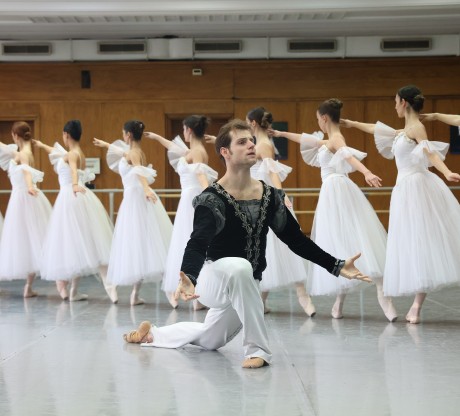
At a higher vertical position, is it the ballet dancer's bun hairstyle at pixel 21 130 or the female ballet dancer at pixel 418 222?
the ballet dancer's bun hairstyle at pixel 21 130

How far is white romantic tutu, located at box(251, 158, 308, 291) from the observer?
599cm

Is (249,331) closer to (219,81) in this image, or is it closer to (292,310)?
(292,310)

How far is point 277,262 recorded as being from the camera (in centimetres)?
605

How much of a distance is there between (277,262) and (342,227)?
0.56 m

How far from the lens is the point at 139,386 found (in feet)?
11.6

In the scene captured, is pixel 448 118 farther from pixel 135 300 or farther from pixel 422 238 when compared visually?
pixel 135 300

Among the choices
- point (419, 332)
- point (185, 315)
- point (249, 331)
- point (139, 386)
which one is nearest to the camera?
point (139, 386)

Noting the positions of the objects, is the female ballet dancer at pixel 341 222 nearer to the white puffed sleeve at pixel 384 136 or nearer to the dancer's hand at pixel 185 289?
the white puffed sleeve at pixel 384 136

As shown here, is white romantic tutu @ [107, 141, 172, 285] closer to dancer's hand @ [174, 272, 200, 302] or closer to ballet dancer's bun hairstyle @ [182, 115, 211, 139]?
ballet dancer's bun hairstyle @ [182, 115, 211, 139]

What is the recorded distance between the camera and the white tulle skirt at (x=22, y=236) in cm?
736

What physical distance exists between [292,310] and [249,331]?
2.42m

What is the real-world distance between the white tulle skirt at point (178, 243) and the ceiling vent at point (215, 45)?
5.50 m

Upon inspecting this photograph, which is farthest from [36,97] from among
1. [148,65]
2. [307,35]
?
[307,35]

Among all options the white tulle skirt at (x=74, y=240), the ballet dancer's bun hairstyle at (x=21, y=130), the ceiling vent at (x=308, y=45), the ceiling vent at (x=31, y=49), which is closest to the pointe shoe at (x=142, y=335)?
the white tulle skirt at (x=74, y=240)
